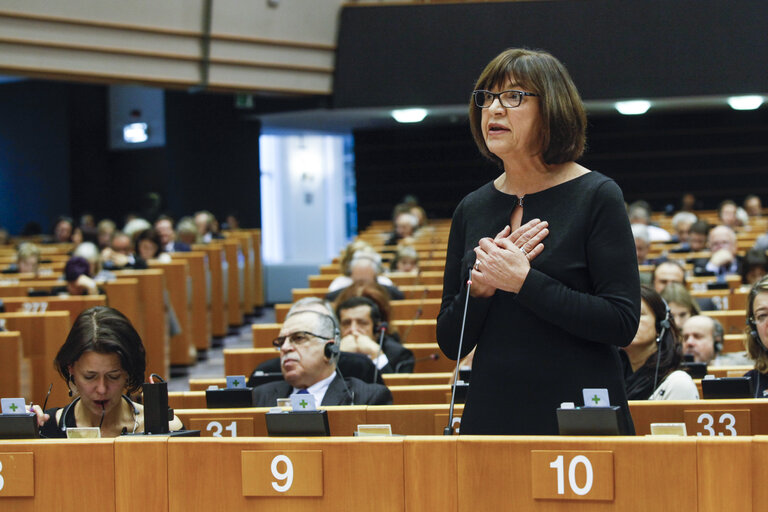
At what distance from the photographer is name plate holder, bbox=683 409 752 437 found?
2766 millimetres

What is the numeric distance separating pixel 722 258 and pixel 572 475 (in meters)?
6.42

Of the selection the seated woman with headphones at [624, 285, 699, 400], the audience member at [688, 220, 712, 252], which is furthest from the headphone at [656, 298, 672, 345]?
the audience member at [688, 220, 712, 252]

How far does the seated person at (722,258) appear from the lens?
773 cm

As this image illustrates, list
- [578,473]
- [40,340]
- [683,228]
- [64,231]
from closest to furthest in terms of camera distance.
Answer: [578,473], [40,340], [683,228], [64,231]

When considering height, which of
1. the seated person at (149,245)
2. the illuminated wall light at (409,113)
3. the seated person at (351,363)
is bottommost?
the seated person at (351,363)

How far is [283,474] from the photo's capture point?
71.6 inches

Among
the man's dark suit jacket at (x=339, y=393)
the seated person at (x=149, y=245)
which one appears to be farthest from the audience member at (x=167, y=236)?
the man's dark suit jacket at (x=339, y=393)

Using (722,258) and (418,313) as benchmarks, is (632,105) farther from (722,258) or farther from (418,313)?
(418,313)

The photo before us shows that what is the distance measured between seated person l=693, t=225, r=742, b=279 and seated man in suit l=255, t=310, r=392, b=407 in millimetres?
4614

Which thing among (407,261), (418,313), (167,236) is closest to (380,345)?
(418,313)

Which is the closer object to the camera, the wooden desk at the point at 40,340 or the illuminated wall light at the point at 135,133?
the wooden desk at the point at 40,340

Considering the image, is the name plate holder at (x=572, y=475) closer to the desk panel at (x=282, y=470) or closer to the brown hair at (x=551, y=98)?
the desk panel at (x=282, y=470)

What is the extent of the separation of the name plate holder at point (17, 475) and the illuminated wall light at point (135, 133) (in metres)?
14.6

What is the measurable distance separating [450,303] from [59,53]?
Result: 26.1 ft
